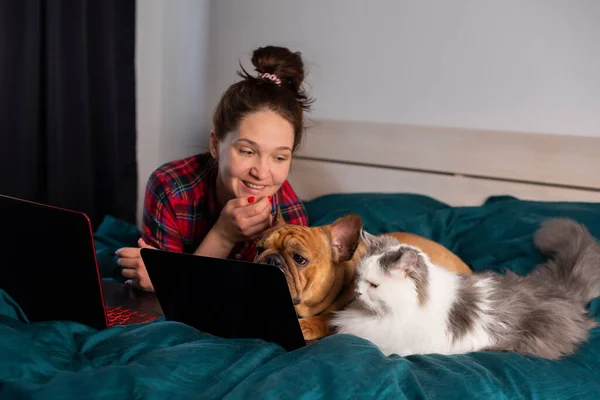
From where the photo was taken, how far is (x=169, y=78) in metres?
3.21

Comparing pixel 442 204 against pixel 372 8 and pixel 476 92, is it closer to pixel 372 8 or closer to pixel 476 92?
pixel 476 92

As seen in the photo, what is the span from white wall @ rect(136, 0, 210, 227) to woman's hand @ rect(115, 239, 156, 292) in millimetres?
1556

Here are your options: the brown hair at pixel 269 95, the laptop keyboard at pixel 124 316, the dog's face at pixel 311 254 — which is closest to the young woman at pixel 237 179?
the brown hair at pixel 269 95

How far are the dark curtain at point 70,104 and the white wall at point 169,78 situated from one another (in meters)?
0.08

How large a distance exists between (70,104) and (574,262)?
215cm

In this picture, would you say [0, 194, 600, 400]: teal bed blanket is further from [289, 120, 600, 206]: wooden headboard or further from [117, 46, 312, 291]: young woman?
[289, 120, 600, 206]: wooden headboard

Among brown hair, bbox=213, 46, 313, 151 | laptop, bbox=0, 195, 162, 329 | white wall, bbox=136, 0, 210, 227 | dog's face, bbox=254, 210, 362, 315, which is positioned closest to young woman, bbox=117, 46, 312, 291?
brown hair, bbox=213, 46, 313, 151

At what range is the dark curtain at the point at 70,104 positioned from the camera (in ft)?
8.54

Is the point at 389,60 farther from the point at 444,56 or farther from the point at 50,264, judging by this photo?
the point at 50,264

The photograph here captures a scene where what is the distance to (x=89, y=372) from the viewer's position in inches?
39.4

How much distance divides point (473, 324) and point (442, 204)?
4.31ft

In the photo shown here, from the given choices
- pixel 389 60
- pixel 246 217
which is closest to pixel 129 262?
pixel 246 217

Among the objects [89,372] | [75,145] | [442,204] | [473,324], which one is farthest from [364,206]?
[89,372]

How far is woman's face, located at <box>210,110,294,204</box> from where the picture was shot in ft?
5.67
